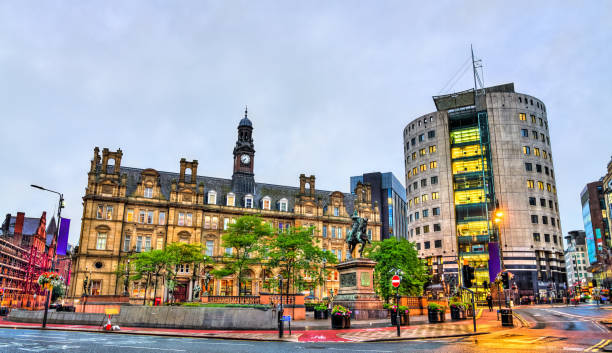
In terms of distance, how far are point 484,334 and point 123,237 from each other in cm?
5586

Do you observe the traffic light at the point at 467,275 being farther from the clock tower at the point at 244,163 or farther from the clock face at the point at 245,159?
the clock face at the point at 245,159

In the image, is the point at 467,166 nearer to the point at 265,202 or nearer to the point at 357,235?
the point at 265,202

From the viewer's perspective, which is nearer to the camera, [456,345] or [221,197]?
[456,345]

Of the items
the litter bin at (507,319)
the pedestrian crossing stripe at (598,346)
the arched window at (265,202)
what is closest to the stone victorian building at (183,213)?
the arched window at (265,202)

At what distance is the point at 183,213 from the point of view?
68.6 meters

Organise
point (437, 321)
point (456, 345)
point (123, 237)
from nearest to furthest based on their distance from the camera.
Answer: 1. point (456, 345)
2. point (437, 321)
3. point (123, 237)

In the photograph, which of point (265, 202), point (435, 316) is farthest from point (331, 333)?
point (265, 202)

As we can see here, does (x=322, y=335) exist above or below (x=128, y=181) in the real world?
below

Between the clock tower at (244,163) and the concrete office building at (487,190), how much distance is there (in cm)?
3767

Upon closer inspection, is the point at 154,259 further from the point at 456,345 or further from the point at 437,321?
the point at 456,345

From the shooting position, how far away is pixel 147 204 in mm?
67000

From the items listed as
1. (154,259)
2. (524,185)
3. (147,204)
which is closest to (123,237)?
(147,204)

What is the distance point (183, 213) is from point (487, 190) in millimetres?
58795

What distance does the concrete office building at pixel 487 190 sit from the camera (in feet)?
264
